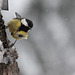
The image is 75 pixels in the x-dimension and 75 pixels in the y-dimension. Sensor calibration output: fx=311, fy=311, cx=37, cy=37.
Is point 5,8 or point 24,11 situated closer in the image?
point 5,8

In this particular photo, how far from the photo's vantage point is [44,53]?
226 inches

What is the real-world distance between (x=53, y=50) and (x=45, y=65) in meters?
0.41

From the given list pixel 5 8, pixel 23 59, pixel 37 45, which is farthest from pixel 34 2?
pixel 5 8

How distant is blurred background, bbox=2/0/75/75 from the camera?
5305mm

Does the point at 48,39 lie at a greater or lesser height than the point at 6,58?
lesser

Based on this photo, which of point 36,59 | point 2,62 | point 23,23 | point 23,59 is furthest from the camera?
point 36,59

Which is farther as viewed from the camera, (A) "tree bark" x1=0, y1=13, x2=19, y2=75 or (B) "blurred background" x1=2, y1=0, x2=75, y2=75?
(B) "blurred background" x1=2, y1=0, x2=75, y2=75

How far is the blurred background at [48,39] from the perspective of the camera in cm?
530

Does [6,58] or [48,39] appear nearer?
[6,58]

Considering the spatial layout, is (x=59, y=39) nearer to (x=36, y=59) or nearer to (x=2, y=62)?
(x=36, y=59)

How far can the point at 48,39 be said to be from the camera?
5867mm

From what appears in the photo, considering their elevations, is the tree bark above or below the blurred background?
above

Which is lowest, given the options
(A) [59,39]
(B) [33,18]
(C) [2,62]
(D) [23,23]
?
(A) [59,39]

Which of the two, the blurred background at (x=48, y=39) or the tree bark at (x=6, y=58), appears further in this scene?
the blurred background at (x=48, y=39)
